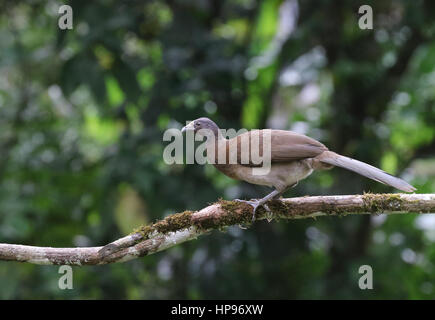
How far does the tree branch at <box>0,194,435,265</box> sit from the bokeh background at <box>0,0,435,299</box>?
214 cm

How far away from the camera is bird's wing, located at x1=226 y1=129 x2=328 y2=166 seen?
12.3 ft

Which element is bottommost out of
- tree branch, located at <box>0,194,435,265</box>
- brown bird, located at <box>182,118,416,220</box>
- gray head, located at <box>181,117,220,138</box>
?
tree branch, located at <box>0,194,435,265</box>

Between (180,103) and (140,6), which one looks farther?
(140,6)

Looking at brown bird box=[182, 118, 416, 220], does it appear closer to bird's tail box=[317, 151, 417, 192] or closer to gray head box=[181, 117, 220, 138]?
bird's tail box=[317, 151, 417, 192]

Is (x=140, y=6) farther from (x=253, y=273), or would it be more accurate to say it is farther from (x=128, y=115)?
(x=253, y=273)

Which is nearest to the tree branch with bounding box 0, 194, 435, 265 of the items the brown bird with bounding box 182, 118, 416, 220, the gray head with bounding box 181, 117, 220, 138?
the brown bird with bounding box 182, 118, 416, 220

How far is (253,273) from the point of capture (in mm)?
7016

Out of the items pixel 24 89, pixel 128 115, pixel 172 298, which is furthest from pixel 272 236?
pixel 24 89

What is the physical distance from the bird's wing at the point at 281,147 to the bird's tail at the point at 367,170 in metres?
0.09

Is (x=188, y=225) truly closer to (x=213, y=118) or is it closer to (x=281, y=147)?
(x=281, y=147)

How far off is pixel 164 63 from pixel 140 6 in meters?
0.97

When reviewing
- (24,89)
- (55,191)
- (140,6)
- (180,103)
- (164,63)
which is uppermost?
(140,6)

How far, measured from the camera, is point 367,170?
11.3 feet

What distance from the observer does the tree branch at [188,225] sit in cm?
330
